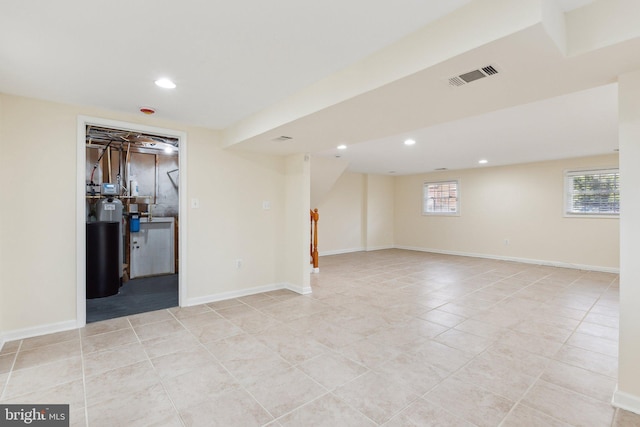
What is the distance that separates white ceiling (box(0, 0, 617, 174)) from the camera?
1.56m

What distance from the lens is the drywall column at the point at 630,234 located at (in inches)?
66.1

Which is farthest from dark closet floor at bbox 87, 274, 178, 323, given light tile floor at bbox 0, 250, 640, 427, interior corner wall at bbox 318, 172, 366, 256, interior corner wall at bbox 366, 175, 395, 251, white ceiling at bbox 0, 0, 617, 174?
interior corner wall at bbox 366, 175, 395, 251

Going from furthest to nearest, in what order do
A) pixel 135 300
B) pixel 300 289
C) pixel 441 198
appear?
pixel 441 198 < pixel 300 289 < pixel 135 300

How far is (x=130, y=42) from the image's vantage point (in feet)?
6.10

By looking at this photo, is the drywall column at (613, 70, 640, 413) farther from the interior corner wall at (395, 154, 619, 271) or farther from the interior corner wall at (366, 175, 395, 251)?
the interior corner wall at (366, 175, 395, 251)

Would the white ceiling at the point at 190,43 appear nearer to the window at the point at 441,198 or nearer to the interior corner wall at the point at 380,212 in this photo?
the interior corner wall at the point at 380,212

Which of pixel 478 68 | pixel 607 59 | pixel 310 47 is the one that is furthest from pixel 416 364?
pixel 310 47

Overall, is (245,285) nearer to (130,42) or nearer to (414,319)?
Answer: (414,319)

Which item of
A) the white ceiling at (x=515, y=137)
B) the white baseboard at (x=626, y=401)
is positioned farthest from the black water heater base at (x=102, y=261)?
the white baseboard at (x=626, y=401)

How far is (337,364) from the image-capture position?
7.55ft

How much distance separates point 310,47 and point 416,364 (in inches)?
94.0

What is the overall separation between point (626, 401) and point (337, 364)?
68.7 inches

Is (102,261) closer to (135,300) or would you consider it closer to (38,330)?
(135,300)

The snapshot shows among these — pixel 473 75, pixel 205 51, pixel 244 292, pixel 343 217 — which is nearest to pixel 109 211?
pixel 244 292
